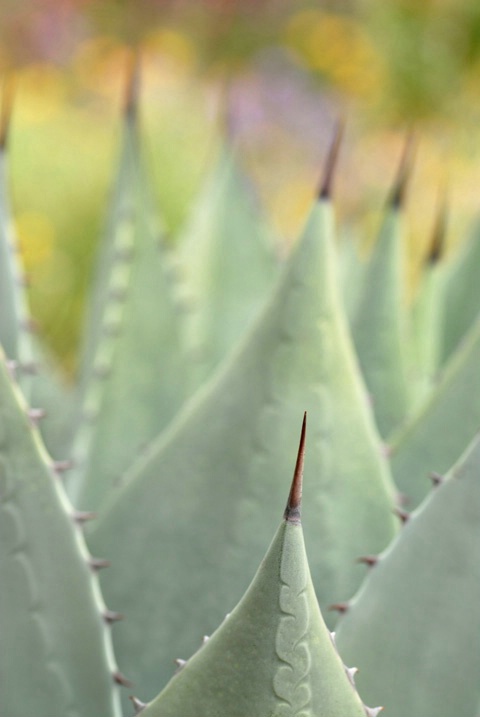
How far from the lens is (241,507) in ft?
1.77

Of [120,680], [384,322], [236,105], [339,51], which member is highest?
[384,322]

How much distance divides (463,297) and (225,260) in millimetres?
221

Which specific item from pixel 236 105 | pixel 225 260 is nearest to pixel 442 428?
pixel 225 260

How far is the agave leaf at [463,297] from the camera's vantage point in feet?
2.79

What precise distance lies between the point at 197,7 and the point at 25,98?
92.5 inches

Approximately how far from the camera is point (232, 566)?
0.54 metres

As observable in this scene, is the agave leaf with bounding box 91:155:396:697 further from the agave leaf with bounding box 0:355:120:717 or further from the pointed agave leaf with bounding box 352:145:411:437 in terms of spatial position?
the pointed agave leaf with bounding box 352:145:411:437

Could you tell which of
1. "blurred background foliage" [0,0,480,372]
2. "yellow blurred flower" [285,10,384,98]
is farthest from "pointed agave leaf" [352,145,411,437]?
"yellow blurred flower" [285,10,384,98]

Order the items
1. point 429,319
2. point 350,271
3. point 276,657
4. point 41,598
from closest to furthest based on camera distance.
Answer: point 276,657, point 41,598, point 429,319, point 350,271

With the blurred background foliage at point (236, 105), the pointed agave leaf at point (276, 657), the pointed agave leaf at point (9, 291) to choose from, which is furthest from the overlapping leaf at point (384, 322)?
the blurred background foliage at point (236, 105)

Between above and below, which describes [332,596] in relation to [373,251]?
below

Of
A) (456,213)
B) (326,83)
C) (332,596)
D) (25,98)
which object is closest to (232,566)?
(332,596)

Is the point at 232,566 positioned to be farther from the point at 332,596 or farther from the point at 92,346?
the point at 92,346

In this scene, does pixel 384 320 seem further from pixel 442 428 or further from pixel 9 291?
pixel 9 291
